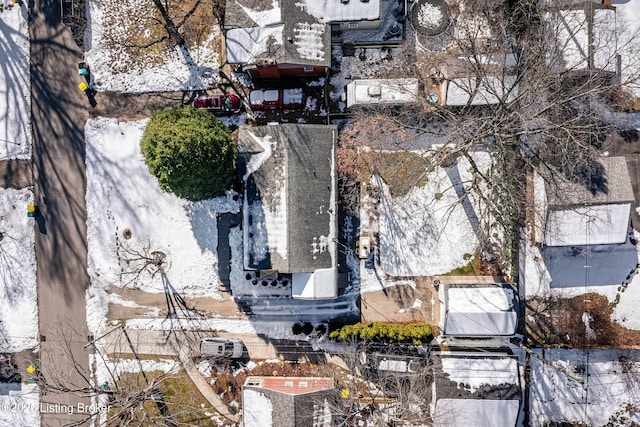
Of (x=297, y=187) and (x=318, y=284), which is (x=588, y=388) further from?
(x=297, y=187)

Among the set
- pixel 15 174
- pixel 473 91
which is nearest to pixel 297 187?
pixel 473 91

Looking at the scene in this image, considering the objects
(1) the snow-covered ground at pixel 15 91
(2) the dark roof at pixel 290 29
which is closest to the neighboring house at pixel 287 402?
(2) the dark roof at pixel 290 29

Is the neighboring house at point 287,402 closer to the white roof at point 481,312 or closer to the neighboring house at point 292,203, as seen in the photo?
the neighboring house at point 292,203

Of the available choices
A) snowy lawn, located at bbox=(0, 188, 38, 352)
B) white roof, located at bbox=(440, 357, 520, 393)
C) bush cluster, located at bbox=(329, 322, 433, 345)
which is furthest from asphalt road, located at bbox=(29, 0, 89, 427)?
white roof, located at bbox=(440, 357, 520, 393)

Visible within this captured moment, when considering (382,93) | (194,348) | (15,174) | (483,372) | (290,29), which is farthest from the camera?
(15,174)

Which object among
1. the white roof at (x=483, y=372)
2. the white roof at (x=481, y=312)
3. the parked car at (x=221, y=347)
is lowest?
the white roof at (x=483, y=372)

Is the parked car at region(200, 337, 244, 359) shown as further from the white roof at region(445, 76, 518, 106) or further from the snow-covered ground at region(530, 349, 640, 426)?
the white roof at region(445, 76, 518, 106)
